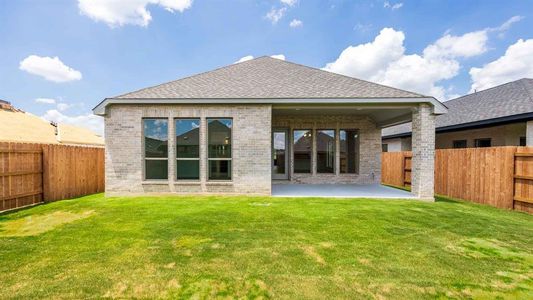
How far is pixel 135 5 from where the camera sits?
38.5ft

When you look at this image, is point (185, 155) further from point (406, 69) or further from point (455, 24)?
point (406, 69)

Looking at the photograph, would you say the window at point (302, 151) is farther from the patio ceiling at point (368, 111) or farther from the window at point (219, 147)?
the window at point (219, 147)

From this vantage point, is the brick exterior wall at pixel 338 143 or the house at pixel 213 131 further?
the brick exterior wall at pixel 338 143

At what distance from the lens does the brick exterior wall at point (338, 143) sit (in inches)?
442

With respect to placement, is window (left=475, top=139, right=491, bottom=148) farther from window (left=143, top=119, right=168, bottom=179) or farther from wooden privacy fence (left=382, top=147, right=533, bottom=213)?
window (left=143, top=119, right=168, bottom=179)

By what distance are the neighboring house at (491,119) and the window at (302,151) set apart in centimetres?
723

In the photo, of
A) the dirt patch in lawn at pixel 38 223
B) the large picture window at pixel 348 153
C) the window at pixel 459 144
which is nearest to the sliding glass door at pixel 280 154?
the large picture window at pixel 348 153

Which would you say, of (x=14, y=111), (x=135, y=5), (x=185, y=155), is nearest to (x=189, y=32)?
(x=135, y=5)

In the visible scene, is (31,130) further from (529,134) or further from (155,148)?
(529,134)

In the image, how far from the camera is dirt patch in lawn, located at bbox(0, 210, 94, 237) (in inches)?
190

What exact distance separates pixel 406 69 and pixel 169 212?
1754 inches

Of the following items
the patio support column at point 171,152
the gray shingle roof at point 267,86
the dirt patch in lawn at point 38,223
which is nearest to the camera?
the dirt patch in lawn at point 38,223

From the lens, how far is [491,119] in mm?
9906

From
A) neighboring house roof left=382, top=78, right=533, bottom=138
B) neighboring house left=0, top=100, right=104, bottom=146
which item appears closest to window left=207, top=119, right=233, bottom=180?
neighboring house roof left=382, top=78, right=533, bottom=138
